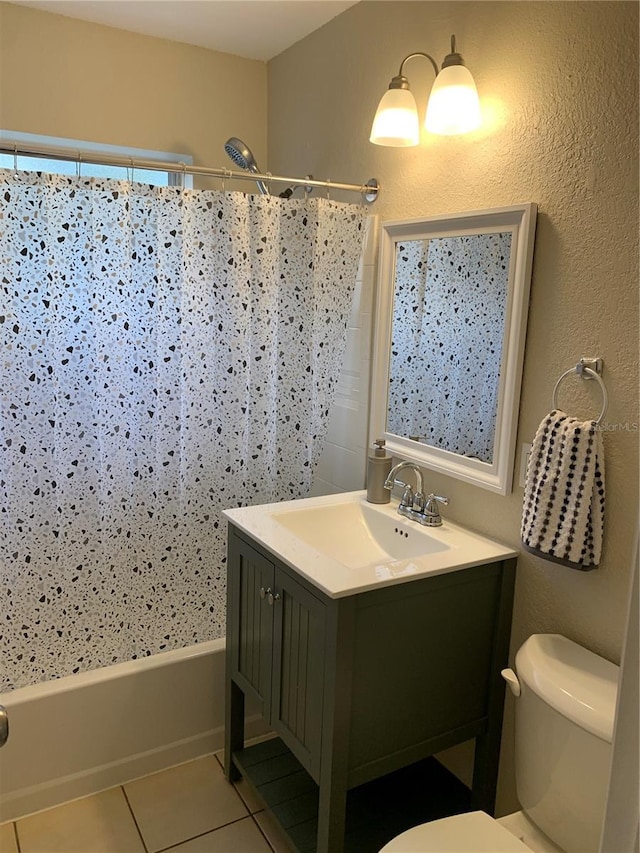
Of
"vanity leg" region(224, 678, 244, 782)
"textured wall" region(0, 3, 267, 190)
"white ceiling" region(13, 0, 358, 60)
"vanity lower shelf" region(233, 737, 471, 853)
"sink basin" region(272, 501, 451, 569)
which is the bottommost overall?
"vanity lower shelf" region(233, 737, 471, 853)

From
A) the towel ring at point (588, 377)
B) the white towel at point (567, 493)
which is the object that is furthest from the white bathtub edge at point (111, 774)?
the towel ring at point (588, 377)

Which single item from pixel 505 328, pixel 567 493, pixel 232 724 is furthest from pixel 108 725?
pixel 505 328

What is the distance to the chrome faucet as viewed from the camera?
195cm

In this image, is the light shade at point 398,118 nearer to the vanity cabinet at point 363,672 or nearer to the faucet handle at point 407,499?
the faucet handle at point 407,499

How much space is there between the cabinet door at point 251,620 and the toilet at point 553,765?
607 mm

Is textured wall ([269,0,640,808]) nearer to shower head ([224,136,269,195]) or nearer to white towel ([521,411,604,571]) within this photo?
white towel ([521,411,604,571])

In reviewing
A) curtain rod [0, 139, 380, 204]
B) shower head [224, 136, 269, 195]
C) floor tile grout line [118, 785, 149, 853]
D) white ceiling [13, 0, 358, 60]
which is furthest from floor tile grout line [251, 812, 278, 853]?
white ceiling [13, 0, 358, 60]

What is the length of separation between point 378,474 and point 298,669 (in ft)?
2.21

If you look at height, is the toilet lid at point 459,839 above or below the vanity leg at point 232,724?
above

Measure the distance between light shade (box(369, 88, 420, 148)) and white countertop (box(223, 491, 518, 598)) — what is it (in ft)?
3.64

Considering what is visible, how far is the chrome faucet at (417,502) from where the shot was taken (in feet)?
6.39

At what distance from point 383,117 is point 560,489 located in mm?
1135

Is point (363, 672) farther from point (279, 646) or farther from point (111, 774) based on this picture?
point (111, 774)

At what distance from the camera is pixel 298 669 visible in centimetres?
170
